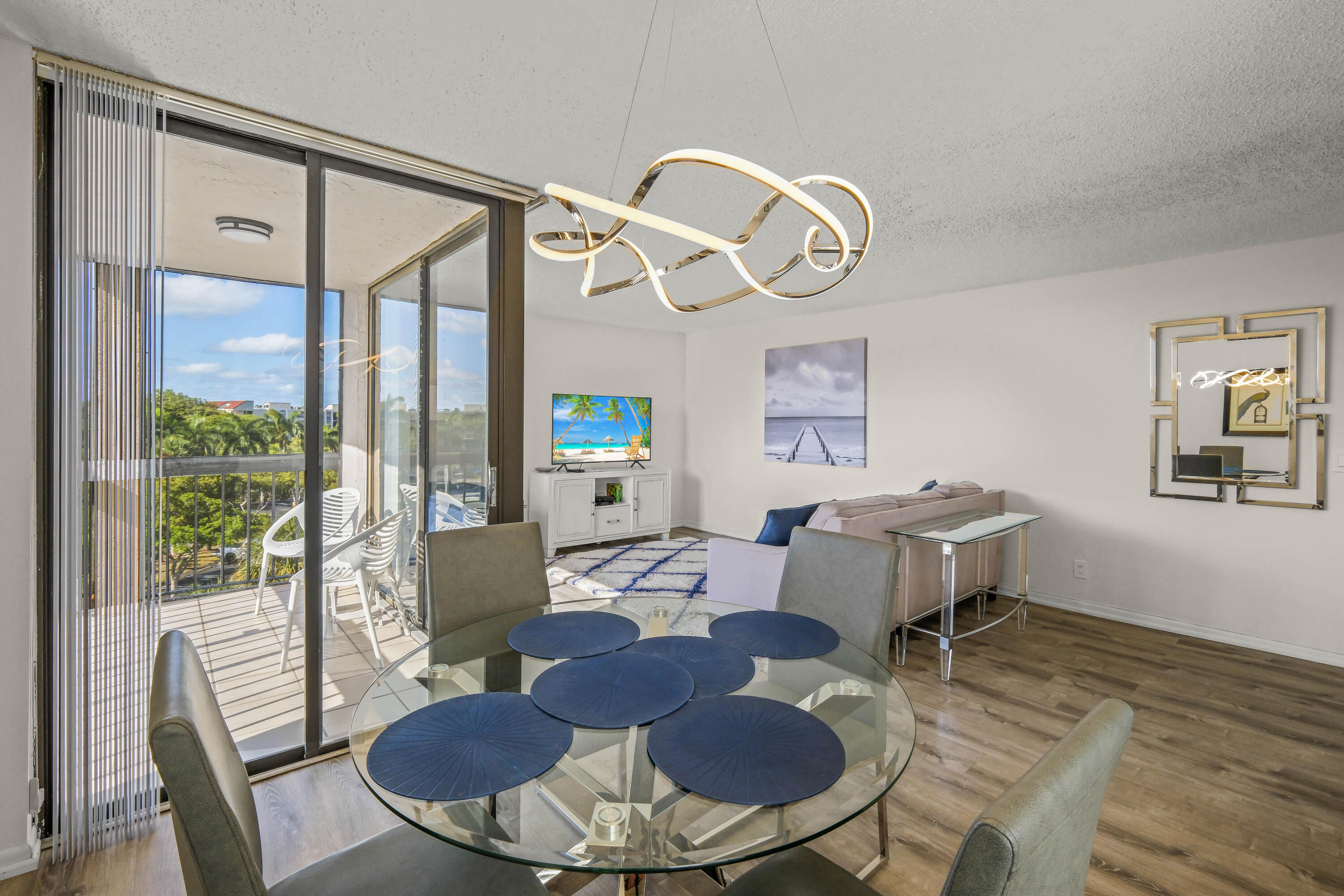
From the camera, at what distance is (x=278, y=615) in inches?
91.8

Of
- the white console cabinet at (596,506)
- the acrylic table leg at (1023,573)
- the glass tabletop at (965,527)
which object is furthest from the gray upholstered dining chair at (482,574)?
the white console cabinet at (596,506)

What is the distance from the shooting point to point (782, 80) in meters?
1.89

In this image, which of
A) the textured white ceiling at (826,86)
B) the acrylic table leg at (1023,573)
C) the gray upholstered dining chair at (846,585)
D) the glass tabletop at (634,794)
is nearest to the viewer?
the glass tabletop at (634,794)

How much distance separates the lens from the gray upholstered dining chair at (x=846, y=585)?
1.93 m

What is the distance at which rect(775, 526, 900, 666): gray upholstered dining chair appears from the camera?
1935 millimetres

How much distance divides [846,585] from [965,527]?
69.1 inches

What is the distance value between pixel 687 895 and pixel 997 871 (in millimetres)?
1401

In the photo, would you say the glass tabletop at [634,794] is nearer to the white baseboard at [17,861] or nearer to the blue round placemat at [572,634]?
the blue round placemat at [572,634]

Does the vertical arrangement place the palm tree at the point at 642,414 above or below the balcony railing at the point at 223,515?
above

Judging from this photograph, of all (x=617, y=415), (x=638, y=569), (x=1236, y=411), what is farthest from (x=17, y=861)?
(x=1236, y=411)

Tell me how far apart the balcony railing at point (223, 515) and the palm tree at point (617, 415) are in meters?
4.16

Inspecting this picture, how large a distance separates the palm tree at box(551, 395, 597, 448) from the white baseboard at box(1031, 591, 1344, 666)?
4.21 meters

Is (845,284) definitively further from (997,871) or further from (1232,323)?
(997,871)

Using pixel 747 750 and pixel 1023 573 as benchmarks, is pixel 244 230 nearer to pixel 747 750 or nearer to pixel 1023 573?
pixel 747 750
